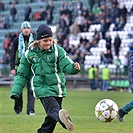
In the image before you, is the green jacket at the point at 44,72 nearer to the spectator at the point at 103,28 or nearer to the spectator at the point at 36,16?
the spectator at the point at 103,28

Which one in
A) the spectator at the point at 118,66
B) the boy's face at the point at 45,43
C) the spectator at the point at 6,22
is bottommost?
the spectator at the point at 118,66

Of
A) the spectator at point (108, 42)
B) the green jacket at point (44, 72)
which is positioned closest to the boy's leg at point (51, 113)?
the green jacket at point (44, 72)

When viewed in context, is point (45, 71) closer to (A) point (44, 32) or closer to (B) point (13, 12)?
(A) point (44, 32)

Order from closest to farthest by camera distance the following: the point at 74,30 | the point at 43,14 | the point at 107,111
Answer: the point at 107,111 < the point at 74,30 < the point at 43,14

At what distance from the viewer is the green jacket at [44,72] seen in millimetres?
9938

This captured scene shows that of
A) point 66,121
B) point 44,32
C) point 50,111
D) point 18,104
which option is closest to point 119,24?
point 18,104

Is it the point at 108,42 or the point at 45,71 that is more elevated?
the point at 45,71

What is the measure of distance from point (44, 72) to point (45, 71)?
A: 28mm

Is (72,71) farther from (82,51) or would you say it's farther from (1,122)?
(82,51)

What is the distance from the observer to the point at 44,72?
9.97m

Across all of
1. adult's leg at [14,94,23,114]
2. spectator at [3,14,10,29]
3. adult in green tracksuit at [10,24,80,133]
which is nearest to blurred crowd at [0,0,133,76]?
spectator at [3,14,10,29]

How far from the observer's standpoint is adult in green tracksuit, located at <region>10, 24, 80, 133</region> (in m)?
9.91

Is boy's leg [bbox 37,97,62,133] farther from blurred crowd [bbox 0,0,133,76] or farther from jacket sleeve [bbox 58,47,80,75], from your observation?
blurred crowd [bbox 0,0,133,76]

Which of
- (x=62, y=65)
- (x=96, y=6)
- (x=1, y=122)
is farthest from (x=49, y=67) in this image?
(x=96, y=6)
